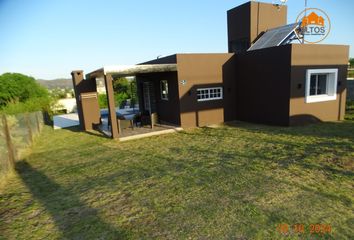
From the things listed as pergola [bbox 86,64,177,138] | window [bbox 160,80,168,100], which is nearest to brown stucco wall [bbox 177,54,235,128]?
pergola [bbox 86,64,177,138]

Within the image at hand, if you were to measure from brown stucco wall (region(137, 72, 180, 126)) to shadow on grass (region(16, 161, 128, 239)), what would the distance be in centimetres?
666

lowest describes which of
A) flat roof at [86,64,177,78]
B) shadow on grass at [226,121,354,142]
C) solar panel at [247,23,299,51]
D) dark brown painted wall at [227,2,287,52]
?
shadow on grass at [226,121,354,142]

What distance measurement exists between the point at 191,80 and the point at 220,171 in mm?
6196

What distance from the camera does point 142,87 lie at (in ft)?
48.0

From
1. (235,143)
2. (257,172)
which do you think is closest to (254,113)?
(235,143)

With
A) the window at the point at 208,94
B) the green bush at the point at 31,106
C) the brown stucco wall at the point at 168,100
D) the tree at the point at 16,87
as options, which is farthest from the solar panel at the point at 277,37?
the tree at the point at 16,87

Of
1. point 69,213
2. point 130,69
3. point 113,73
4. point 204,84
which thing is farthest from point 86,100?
point 69,213

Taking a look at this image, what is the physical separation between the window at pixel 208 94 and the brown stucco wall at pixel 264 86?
1.21 m

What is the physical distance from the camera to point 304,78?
941cm

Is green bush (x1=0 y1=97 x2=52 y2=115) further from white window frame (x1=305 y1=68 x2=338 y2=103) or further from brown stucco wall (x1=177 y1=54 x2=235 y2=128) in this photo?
white window frame (x1=305 y1=68 x2=338 y2=103)

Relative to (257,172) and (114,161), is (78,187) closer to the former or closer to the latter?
(114,161)

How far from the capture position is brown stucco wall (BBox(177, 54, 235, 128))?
33.9 ft

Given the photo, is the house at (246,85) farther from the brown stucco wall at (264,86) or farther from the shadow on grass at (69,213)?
the shadow on grass at (69,213)
